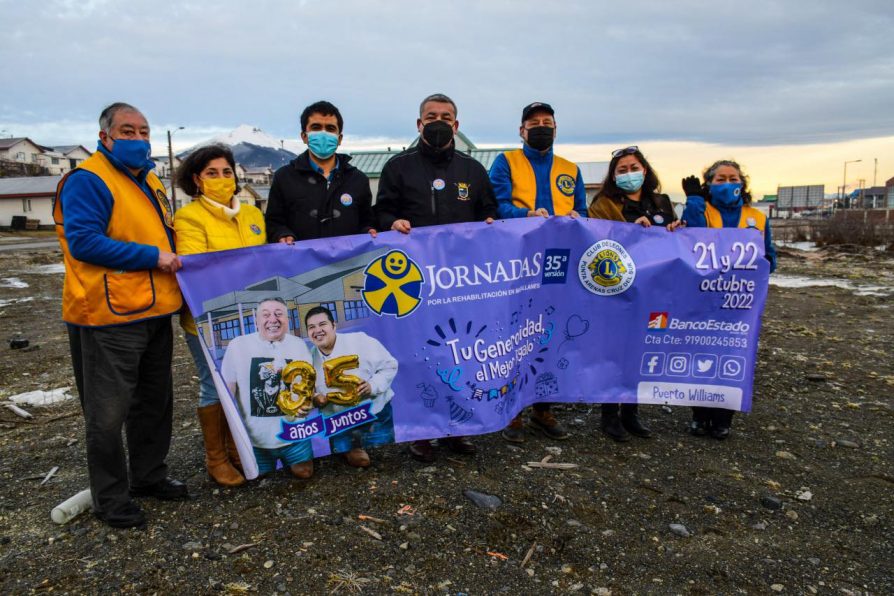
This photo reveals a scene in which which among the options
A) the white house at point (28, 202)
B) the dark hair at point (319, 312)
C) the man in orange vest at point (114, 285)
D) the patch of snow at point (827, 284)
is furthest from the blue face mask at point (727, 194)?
the white house at point (28, 202)

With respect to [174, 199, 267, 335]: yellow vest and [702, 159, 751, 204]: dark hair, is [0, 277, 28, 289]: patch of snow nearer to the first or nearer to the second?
[174, 199, 267, 335]: yellow vest

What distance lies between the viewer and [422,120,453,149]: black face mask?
428 cm

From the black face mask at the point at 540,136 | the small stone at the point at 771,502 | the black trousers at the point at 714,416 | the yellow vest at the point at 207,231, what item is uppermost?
the black face mask at the point at 540,136

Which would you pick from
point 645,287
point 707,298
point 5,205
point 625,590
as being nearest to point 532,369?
point 645,287

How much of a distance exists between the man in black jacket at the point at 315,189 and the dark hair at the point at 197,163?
13.3 inches

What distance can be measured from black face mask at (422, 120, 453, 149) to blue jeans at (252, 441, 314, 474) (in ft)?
7.60

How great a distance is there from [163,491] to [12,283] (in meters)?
14.6

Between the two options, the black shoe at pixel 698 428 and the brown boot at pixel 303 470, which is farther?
the black shoe at pixel 698 428

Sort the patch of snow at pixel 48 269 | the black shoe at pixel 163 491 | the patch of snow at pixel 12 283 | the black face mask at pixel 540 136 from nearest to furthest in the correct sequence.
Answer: the black shoe at pixel 163 491 < the black face mask at pixel 540 136 < the patch of snow at pixel 12 283 < the patch of snow at pixel 48 269

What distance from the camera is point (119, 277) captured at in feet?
10.8

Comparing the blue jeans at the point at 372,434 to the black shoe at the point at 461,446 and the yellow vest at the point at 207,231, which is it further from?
the yellow vest at the point at 207,231

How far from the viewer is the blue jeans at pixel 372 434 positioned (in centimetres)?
400

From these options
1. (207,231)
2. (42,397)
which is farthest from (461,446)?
(42,397)

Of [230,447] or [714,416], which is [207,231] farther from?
[714,416]
